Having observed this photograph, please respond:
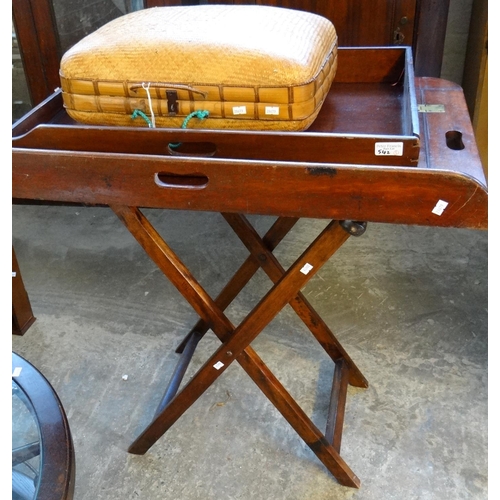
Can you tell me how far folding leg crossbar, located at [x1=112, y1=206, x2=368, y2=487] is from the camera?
1.42m

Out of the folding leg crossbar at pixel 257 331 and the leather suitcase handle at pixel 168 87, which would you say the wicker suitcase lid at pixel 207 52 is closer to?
the leather suitcase handle at pixel 168 87

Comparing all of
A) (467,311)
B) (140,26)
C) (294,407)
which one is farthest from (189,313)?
(140,26)

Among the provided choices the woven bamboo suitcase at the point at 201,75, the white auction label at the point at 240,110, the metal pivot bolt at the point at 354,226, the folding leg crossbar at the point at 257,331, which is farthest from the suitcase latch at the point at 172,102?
the metal pivot bolt at the point at 354,226

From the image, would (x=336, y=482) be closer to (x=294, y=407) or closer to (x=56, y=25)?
(x=294, y=407)

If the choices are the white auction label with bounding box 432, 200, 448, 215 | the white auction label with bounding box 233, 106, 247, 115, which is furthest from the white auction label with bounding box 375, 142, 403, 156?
the white auction label with bounding box 233, 106, 247, 115

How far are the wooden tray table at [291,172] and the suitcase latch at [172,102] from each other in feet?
Answer: 0.20

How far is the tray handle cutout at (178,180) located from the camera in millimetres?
1296

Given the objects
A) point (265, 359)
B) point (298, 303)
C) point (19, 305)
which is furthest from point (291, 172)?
point (19, 305)

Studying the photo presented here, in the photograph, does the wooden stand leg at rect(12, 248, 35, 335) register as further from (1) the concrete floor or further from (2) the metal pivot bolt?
(2) the metal pivot bolt

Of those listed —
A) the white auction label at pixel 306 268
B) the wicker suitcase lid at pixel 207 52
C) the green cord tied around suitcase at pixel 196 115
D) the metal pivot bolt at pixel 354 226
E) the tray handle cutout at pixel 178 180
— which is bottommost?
the white auction label at pixel 306 268

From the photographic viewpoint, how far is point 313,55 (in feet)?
4.40

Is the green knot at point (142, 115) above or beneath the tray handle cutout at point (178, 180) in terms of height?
above

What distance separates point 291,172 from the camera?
1217mm

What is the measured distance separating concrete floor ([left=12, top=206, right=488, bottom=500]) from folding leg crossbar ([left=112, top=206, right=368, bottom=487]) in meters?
0.09
